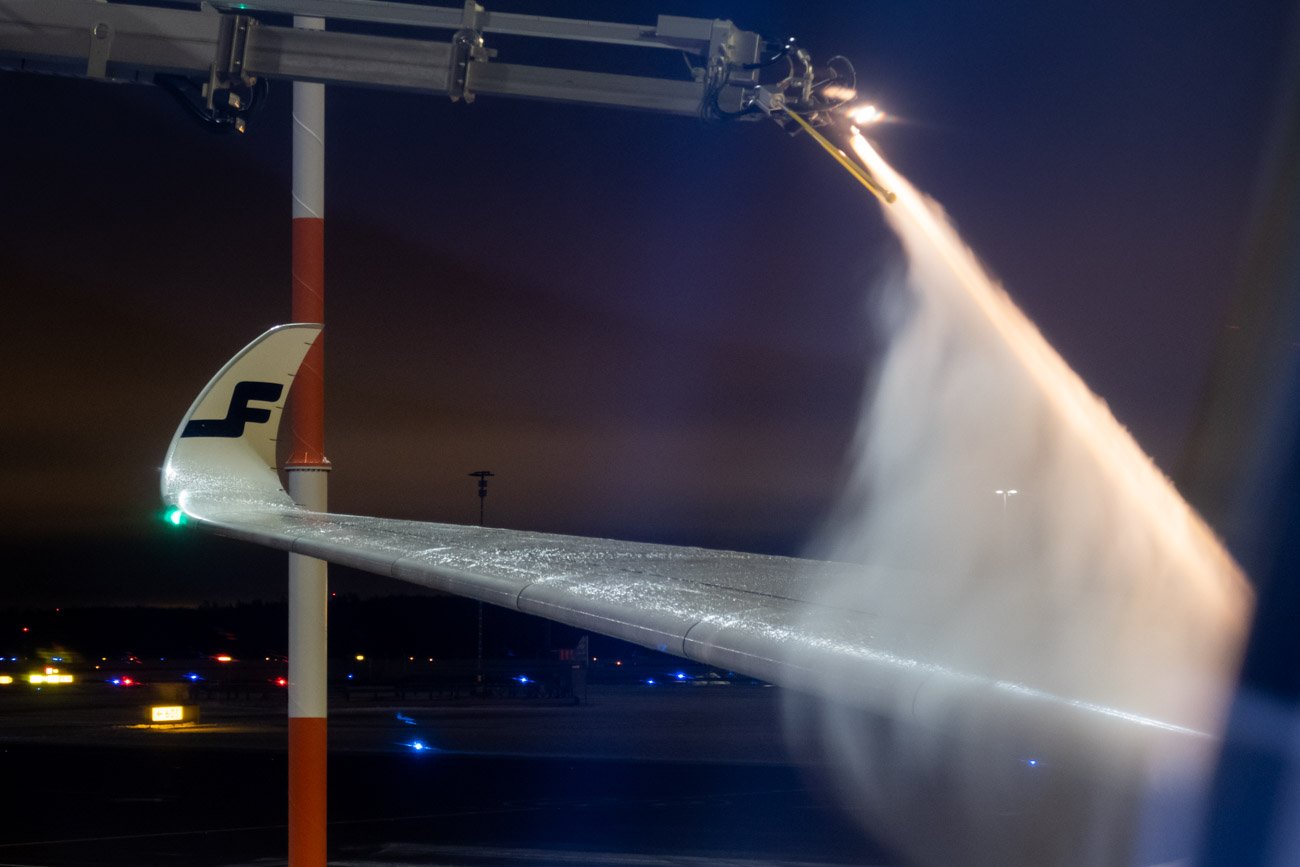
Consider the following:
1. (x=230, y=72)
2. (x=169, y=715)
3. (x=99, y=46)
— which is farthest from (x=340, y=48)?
(x=169, y=715)

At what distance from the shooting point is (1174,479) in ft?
10.3

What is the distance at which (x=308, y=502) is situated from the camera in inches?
308

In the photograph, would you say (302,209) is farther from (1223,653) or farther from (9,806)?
(9,806)

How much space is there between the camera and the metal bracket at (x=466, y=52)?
8133mm

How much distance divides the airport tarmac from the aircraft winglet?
7.89m

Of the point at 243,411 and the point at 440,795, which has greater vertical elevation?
the point at 243,411

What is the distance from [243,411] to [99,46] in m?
3.38

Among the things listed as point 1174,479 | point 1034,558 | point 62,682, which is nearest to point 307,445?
point 1034,558

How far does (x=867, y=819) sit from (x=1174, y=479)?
1475 cm

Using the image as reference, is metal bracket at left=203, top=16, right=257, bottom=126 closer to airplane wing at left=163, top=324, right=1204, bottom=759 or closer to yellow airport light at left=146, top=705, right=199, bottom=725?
airplane wing at left=163, top=324, right=1204, bottom=759

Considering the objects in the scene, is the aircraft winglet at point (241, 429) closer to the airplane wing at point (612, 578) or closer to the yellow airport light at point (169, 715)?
the airplane wing at point (612, 578)

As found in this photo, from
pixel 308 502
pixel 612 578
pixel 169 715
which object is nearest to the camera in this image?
pixel 612 578

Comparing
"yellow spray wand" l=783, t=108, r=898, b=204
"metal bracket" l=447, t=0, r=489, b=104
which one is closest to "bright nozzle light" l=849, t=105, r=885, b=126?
"yellow spray wand" l=783, t=108, r=898, b=204

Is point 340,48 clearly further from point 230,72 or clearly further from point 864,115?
point 864,115
